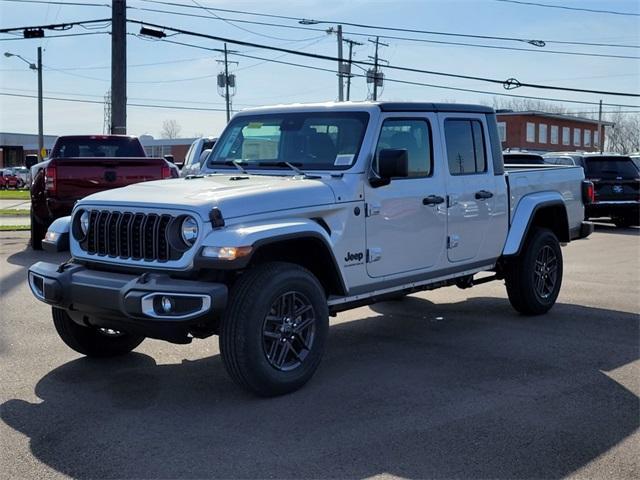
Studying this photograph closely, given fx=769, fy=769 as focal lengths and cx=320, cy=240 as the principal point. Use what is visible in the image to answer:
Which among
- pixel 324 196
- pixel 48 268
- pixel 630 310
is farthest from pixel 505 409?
pixel 630 310

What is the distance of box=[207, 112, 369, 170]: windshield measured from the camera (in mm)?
6055

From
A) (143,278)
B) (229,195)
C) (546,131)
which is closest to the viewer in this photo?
(143,278)

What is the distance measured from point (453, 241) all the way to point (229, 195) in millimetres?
2419

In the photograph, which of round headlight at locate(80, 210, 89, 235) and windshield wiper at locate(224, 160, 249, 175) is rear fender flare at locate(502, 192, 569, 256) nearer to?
windshield wiper at locate(224, 160, 249, 175)

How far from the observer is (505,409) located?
16.2ft

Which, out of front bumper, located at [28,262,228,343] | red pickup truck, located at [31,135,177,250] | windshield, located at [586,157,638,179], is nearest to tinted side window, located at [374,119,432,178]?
front bumper, located at [28,262,228,343]

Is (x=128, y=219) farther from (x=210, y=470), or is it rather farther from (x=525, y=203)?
(x=525, y=203)

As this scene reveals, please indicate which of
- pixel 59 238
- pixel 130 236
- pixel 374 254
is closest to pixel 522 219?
pixel 374 254

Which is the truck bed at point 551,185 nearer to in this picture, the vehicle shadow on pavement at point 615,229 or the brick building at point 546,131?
the vehicle shadow on pavement at point 615,229

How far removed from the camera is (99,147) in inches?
567

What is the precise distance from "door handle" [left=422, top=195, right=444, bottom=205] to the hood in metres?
1.06

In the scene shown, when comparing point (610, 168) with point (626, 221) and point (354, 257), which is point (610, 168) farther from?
point (354, 257)

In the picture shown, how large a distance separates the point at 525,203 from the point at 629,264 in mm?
5061

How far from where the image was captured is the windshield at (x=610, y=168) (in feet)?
60.6
